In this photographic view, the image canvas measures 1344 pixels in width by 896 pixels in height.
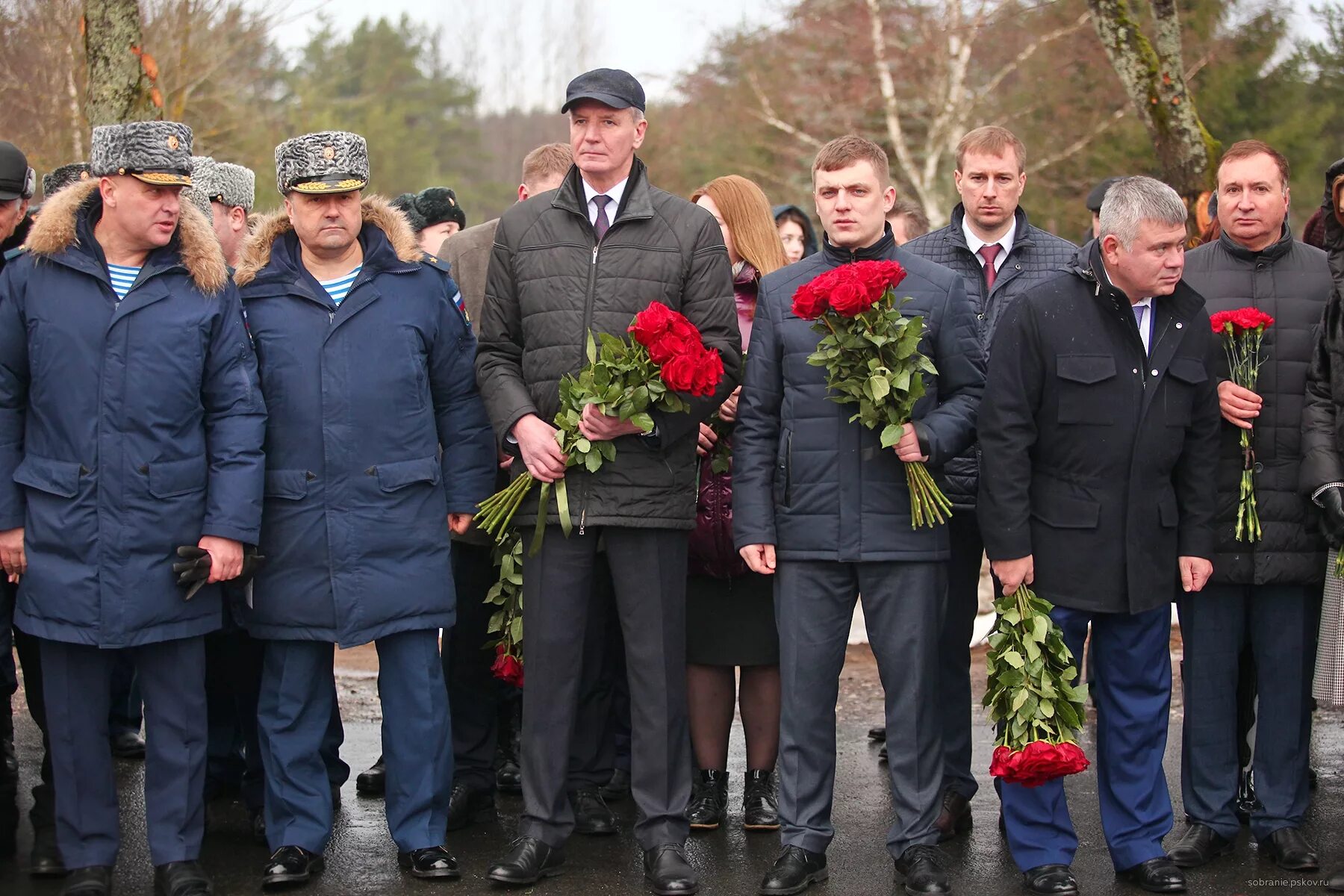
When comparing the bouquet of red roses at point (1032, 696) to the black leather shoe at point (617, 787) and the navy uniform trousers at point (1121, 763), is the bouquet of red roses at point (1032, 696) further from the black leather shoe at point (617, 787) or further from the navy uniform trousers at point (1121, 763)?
the black leather shoe at point (617, 787)

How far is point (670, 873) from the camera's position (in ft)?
16.8

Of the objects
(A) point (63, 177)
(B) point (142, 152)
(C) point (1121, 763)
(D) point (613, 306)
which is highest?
(A) point (63, 177)

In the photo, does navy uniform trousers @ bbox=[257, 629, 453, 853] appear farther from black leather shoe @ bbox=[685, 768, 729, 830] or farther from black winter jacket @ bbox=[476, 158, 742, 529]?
black leather shoe @ bbox=[685, 768, 729, 830]

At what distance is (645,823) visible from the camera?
5.28 m

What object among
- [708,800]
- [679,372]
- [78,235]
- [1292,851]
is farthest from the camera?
[708,800]

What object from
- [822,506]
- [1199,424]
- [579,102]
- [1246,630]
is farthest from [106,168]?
[1246,630]

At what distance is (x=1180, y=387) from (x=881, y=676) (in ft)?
4.93

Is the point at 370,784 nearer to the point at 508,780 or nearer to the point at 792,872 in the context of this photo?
the point at 508,780

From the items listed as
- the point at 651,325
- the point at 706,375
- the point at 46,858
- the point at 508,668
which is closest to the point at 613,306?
the point at 651,325

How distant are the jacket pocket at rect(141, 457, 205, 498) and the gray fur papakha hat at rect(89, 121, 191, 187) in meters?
0.98

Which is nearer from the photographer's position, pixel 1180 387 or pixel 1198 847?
pixel 1180 387

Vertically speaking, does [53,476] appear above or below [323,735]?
above

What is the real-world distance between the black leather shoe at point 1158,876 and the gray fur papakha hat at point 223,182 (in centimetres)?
484

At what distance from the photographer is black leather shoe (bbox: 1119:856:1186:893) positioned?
16.8ft
